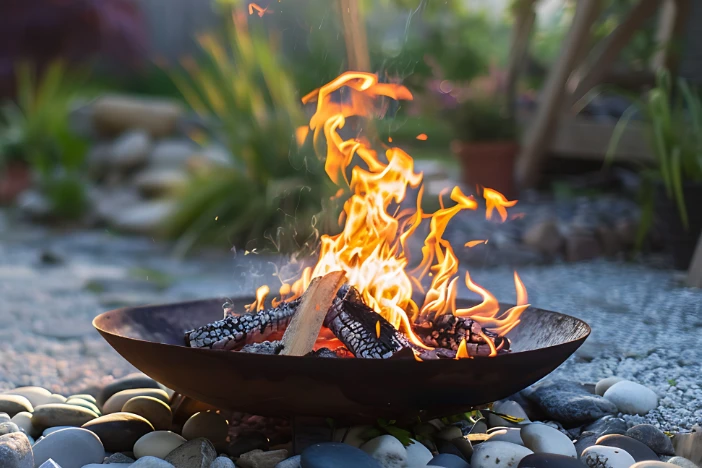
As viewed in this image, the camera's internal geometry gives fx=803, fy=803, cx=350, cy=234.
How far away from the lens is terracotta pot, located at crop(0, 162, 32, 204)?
6.77m

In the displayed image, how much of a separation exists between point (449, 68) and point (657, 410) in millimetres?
7822

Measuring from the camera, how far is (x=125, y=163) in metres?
6.97

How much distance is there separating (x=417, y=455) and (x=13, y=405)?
1.05 m

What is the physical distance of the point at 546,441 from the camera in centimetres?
174

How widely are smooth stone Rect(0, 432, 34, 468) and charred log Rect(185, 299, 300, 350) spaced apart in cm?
40

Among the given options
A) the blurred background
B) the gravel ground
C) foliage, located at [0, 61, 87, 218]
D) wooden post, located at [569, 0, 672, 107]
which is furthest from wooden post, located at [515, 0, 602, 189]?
foliage, located at [0, 61, 87, 218]

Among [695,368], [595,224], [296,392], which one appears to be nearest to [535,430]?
[296,392]

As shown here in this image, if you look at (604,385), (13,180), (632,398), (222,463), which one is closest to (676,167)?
(604,385)

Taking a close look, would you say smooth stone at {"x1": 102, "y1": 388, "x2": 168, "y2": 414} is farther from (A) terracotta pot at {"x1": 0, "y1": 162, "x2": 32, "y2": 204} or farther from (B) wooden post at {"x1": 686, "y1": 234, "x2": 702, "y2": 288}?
(A) terracotta pot at {"x1": 0, "y1": 162, "x2": 32, "y2": 204}

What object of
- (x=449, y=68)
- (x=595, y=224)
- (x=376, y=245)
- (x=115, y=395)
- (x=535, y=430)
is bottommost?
(x=115, y=395)

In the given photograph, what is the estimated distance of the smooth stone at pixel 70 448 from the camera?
5.56 ft

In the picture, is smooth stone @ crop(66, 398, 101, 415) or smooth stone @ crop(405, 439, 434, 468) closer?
smooth stone @ crop(405, 439, 434, 468)

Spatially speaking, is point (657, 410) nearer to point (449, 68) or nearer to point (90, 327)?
point (90, 327)

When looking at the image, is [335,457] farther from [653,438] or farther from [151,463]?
[653,438]
